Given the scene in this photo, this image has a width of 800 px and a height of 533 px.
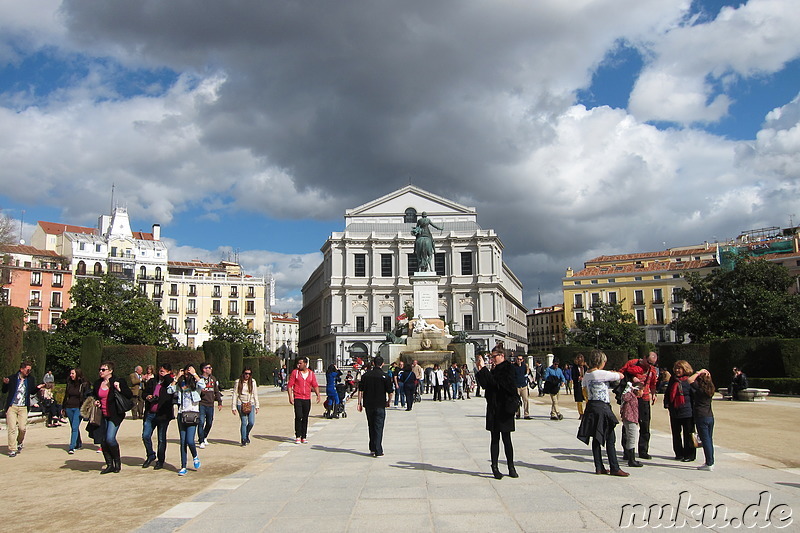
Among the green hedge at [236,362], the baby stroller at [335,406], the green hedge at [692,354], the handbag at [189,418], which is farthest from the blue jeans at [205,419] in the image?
the green hedge at [236,362]

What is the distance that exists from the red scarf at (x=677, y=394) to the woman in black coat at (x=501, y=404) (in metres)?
3.26

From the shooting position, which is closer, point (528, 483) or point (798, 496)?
point (798, 496)

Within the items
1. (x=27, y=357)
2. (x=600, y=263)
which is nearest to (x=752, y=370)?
(x=27, y=357)

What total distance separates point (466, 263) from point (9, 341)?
7946 centimetres

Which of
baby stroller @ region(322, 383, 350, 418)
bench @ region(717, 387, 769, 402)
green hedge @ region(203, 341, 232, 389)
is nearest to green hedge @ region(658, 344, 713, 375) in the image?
bench @ region(717, 387, 769, 402)

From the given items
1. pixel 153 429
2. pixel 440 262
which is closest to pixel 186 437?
pixel 153 429

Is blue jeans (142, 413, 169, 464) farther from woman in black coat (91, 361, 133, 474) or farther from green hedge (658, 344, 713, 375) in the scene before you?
green hedge (658, 344, 713, 375)

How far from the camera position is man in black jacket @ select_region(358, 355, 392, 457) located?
12.5m

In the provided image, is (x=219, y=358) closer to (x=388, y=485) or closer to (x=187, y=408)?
(x=187, y=408)

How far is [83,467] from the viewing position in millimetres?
12273

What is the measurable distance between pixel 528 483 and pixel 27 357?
26013 millimetres

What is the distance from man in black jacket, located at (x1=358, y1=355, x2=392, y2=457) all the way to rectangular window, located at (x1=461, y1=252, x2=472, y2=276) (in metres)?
85.6

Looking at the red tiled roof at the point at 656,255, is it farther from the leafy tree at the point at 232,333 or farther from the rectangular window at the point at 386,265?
the leafy tree at the point at 232,333

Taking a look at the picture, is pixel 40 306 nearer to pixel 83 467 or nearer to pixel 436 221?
pixel 436 221
